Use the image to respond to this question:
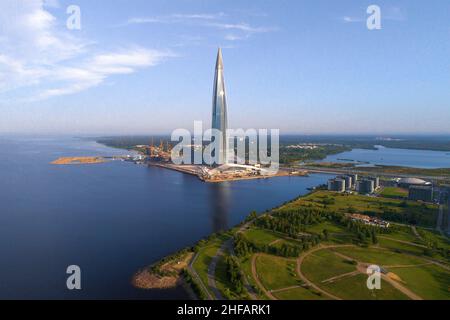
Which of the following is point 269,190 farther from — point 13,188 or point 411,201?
point 13,188

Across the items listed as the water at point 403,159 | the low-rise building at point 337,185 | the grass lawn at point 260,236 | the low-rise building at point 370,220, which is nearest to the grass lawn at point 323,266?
the grass lawn at point 260,236

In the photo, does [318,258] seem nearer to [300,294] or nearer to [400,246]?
[300,294]

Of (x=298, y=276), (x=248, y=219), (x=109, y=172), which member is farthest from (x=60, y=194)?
(x=298, y=276)

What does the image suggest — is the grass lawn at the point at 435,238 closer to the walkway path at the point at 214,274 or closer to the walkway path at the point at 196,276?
the walkway path at the point at 214,274

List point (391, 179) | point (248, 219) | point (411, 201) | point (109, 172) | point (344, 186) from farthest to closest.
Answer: point (109, 172) → point (391, 179) → point (344, 186) → point (411, 201) → point (248, 219)

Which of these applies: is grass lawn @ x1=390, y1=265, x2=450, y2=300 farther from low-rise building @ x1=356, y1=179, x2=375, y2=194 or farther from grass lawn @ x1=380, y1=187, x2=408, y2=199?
low-rise building @ x1=356, y1=179, x2=375, y2=194

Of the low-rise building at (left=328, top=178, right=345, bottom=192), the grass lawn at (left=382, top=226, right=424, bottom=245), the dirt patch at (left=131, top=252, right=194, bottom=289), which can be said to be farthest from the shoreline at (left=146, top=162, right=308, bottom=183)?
the dirt patch at (left=131, top=252, right=194, bottom=289)
